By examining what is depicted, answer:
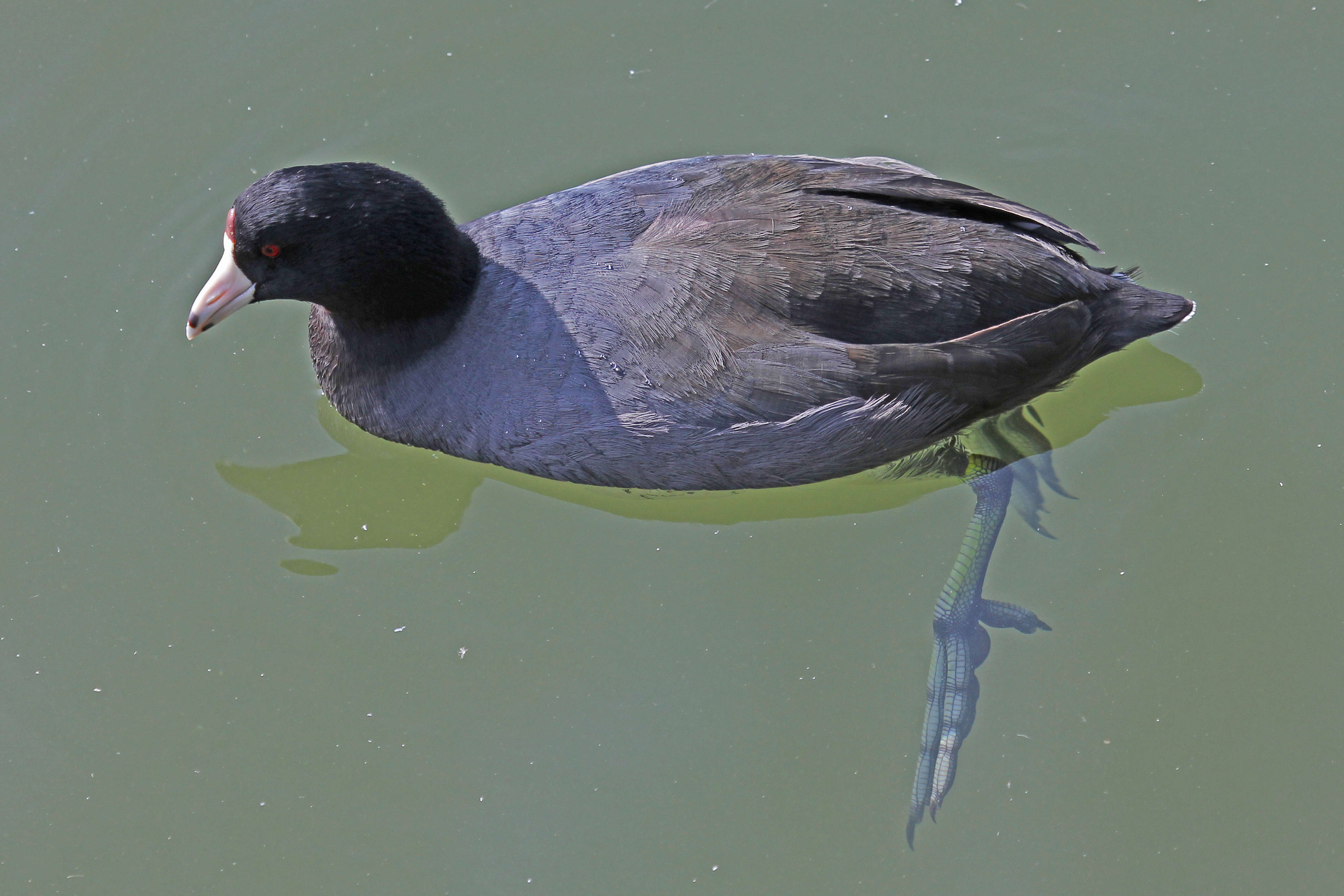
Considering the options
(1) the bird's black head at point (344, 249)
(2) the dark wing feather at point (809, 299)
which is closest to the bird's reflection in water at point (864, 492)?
(2) the dark wing feather at point (809, 299)

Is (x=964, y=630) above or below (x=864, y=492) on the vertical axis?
below

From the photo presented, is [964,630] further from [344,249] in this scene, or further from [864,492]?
[344,249]

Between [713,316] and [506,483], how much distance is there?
1171 mm

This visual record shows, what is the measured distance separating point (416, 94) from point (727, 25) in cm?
136

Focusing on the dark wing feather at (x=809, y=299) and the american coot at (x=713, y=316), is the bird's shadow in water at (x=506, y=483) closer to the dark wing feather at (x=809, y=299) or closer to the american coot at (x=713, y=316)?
the american coot at (x=713, y=316)

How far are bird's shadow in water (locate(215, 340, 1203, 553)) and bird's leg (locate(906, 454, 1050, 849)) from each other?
0.61 ft

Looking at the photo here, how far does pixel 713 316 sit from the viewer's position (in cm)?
384

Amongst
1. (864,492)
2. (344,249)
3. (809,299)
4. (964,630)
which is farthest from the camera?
(864,492)

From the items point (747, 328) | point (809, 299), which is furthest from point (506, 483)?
point (809, 299)

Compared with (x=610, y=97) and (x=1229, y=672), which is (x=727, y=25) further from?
(x=1229, y=672)

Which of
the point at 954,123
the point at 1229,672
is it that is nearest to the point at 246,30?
the point at 954,123

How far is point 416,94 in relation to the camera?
5.51 meters

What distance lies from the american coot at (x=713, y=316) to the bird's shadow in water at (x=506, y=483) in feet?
1.19

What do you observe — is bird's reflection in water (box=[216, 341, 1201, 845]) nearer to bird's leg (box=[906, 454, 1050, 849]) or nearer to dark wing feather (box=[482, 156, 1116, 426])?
bird's leg (box=[906, 454, 1050, 849])
